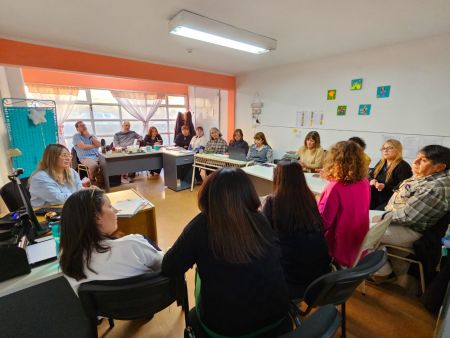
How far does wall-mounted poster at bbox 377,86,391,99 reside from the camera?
11.0 ft

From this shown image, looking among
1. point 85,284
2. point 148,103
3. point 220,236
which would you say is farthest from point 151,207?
point 148,103

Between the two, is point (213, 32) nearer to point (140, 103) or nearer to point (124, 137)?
point (124, 137)

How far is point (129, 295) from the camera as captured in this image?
980mm

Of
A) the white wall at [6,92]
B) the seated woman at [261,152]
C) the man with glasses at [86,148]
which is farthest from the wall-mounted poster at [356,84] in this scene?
the white wall at [6,92]

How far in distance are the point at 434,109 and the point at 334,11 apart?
6.66ft

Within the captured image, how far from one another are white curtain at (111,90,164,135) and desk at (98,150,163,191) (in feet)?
8.27

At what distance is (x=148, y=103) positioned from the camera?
22.4ft

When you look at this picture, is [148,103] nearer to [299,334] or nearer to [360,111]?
[360,111]

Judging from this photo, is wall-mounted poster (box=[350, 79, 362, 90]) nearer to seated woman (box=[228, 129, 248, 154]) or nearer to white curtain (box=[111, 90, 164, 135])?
seated woman (box=[228, 129, 248, 154])

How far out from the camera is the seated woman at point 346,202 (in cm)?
157

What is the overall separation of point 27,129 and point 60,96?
2125 mm

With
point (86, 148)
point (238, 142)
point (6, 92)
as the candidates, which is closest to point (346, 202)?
point (238, 142)

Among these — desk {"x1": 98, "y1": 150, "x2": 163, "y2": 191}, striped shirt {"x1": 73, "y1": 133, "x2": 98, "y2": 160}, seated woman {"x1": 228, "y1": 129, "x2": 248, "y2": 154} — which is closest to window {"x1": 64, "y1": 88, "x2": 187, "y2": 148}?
striped shirt {"x1": 73, "y1": 133, "x2": 98, "y2": 160}

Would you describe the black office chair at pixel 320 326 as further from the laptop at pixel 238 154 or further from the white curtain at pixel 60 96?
the white curtain at pixel 60 96
